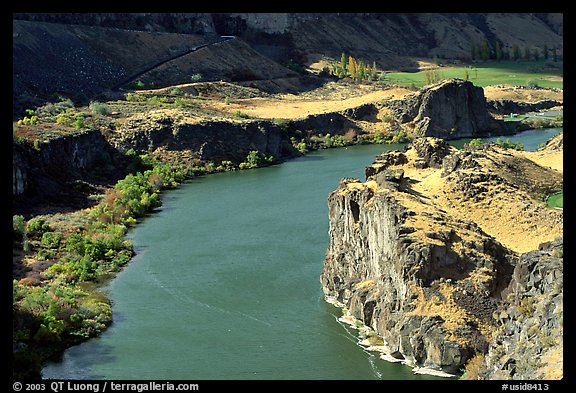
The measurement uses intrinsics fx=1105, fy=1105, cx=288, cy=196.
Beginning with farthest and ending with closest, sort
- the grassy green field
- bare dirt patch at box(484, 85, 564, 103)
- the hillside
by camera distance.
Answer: the grassy green field, bare dirt patch at box(484, 85, 564, 103), the hillside

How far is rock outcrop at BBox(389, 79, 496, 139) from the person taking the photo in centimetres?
12762

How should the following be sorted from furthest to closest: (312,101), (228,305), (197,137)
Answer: (312,101) → (197,137) → (228,305)

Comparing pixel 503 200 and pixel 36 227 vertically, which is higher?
pixel 503 200

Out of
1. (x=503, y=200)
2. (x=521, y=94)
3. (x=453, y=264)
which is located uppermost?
(x=503, y=200)

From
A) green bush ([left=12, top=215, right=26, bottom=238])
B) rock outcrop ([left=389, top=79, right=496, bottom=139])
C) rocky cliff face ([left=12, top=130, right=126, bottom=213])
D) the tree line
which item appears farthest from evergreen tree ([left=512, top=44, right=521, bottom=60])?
green bush ([left=12, top=215, right=26, bottom=238])

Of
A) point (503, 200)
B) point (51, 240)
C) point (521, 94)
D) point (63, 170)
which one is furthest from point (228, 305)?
point (521, 94)

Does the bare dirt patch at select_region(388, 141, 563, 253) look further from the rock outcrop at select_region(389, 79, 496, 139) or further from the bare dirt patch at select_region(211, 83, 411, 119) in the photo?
the bare dirt patch at select_region(211, 83, 411, 119)

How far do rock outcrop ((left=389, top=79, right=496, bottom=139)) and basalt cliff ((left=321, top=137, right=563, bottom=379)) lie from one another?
6404cm

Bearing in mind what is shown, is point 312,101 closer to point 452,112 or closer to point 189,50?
point 452,112

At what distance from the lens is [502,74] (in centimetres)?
17138

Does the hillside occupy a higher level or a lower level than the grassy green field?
higher

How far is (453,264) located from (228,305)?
1395 cm

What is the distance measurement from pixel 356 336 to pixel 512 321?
39.3ft

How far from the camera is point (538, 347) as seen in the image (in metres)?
35.3
